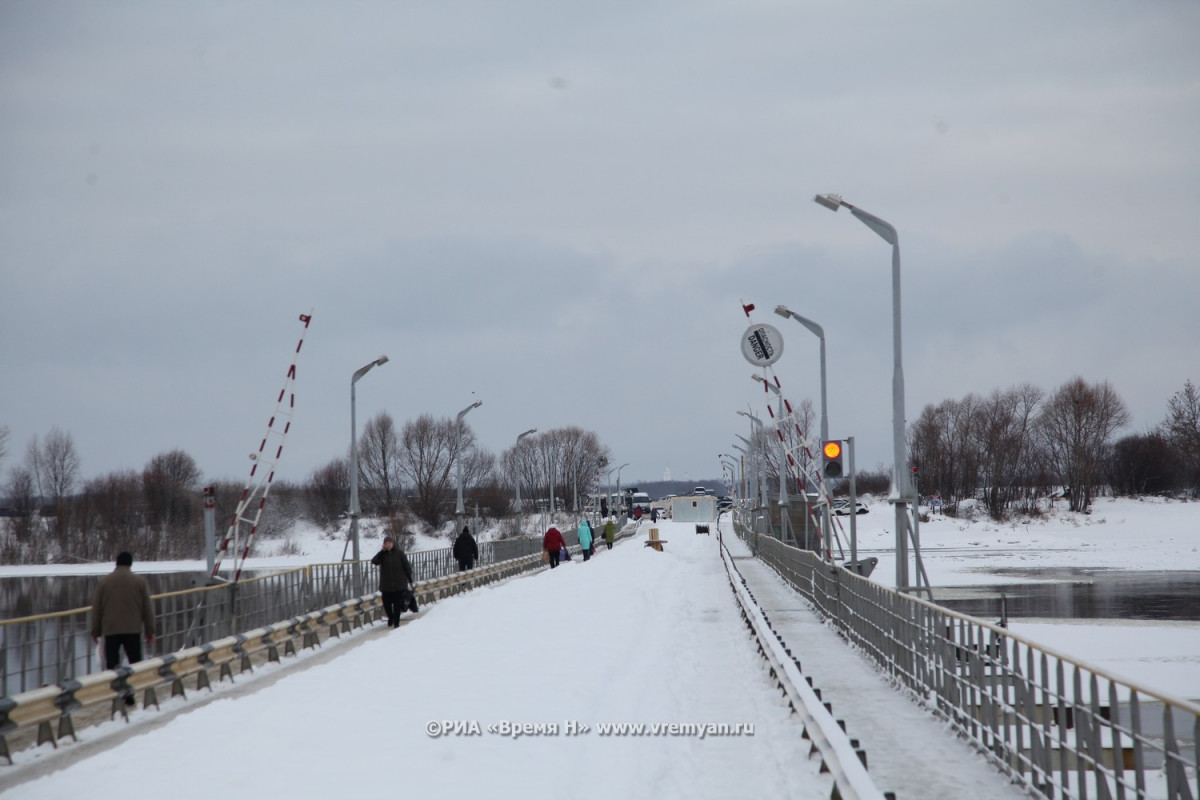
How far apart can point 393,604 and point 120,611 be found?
880 centimetres

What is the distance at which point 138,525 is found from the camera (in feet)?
303

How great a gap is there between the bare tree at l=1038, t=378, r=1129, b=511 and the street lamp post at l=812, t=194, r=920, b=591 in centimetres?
10548

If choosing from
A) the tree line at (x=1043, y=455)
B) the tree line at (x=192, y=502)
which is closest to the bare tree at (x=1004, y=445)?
the tree line at (x=1043, y=455)

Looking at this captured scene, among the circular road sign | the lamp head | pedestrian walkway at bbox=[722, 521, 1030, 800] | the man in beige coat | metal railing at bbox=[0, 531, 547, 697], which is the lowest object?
pedestrian walkway at bbox=[722, 521, 1030, 800]

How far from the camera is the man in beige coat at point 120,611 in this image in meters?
14.3

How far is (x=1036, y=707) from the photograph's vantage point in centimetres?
869

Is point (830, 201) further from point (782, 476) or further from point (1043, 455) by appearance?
point (1043, 455)

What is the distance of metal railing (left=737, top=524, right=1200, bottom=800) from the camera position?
663 centimetres

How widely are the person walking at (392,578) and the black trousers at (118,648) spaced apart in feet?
26.4

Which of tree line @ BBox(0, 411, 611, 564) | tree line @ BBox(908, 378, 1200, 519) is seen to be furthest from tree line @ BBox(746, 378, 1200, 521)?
tree line @ BBox(0, 411, 611, 564)

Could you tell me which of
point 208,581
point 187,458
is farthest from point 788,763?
point 187,458

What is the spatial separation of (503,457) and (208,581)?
150940 mm

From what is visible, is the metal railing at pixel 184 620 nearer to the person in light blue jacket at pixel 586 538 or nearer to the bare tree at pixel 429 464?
the person in light blue jacket at pixel 586 538

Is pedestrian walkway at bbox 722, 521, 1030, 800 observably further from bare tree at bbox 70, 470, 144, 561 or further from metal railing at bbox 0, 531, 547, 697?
bare tree at bbox 70, 470, 144, 561
